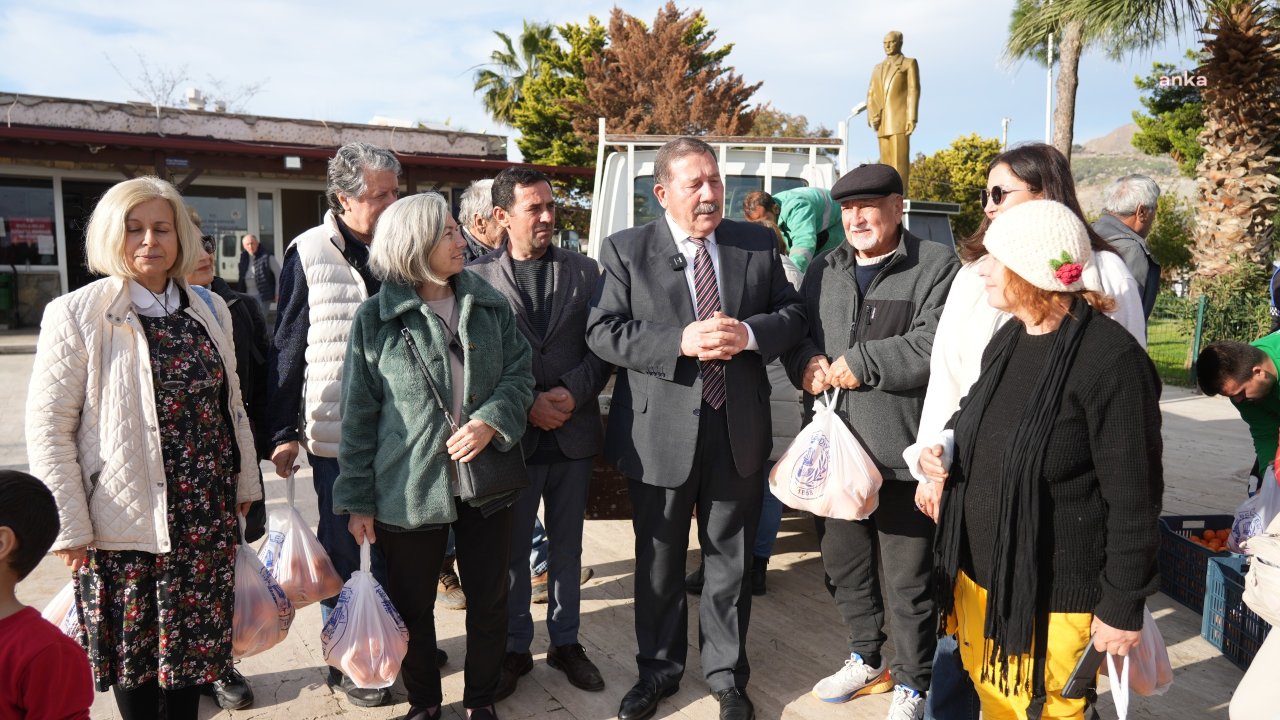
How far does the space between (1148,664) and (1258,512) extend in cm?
213

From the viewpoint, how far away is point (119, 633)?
2492 mm

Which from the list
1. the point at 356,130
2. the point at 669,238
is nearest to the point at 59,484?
the point at 669,238

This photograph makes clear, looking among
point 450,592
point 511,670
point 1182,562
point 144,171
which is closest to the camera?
point 511,670

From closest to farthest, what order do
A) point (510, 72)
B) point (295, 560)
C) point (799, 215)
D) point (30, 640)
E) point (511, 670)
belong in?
point (30, 640), point (295, 560), point (511, 670), point (799, 215), point (510, 72)

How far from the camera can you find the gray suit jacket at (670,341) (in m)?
3.08

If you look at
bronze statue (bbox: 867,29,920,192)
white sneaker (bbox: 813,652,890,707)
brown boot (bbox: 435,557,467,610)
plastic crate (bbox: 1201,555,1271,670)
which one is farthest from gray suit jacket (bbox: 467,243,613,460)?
bronze statue (bbox: 867,29,920,192)

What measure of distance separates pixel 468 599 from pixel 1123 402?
88.6 inches

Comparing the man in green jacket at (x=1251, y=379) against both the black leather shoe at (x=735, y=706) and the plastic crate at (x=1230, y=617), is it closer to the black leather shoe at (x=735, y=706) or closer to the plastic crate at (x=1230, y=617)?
the plastic crate at (x=1230, y=617)

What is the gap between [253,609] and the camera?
278 cm

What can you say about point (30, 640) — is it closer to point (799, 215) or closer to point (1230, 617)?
point (799, 215)

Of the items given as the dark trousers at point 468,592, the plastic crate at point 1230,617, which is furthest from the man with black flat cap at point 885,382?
the plastic crate at point 1230,617

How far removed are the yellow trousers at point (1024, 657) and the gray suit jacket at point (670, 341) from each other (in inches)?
39.0

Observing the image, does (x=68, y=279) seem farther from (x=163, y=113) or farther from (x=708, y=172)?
(x=708, y=172)

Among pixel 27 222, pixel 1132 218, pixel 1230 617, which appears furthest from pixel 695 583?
pixel 27 222
